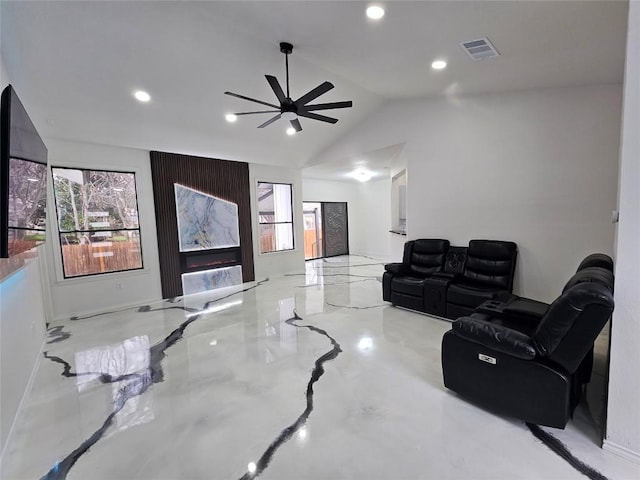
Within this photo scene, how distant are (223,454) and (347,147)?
561cm

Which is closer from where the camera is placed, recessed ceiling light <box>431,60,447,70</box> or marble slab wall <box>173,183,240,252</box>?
recessed ceiling light <box>431,60,447,70</box>

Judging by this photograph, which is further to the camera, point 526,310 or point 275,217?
point 275,217

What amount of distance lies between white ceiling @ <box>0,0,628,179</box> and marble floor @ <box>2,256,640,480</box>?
2.99m

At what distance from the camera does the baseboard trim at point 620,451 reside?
172cm

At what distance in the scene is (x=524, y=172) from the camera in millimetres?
4062

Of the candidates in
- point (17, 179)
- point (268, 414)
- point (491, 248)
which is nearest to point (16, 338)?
point (17, 179)

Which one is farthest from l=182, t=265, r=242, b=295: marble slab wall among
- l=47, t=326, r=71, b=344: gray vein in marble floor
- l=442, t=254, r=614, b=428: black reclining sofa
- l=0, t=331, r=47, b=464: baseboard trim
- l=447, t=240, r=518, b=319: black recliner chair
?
l=442, t=254, r=614, b=428: black reclining sofa

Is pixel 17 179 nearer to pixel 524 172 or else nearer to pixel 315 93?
pixel 315 93

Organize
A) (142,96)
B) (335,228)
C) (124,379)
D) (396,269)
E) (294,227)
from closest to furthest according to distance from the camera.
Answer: (124,379) < (142,96) < (396,269) < (294,227) < (335,228)

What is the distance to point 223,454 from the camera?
187cm

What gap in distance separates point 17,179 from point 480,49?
418 cm

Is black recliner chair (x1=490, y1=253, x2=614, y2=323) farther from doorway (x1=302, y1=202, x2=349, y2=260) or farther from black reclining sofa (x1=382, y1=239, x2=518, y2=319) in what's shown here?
doorway (x1=302, y1=202, x2=349, y2=260)

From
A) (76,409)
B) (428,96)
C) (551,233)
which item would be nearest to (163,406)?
(76,409)

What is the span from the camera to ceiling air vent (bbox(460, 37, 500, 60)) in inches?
114
